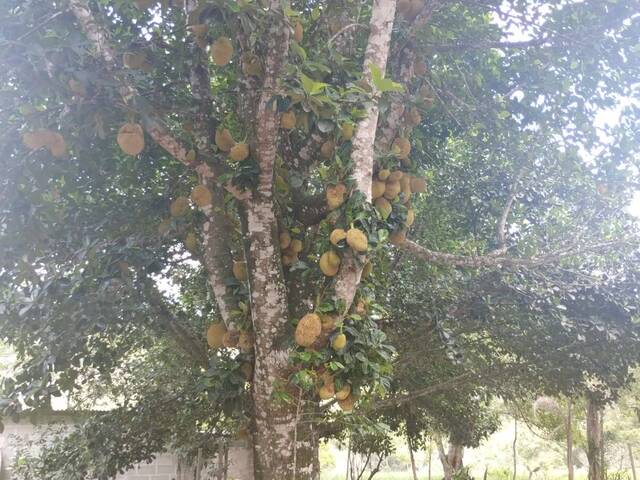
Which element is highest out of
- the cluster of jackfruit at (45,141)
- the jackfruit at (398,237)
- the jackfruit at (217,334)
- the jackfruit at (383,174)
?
the cluster of jackfruit at (45,141)

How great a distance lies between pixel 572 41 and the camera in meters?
2.77

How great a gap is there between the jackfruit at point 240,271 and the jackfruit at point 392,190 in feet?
2.32

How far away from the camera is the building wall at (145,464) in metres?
6.48

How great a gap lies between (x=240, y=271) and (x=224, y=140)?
58 cm

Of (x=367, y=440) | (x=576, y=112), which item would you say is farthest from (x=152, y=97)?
(x=367, y=440)

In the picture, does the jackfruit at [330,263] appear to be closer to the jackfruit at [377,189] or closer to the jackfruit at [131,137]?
the jackfruit at [377,189]

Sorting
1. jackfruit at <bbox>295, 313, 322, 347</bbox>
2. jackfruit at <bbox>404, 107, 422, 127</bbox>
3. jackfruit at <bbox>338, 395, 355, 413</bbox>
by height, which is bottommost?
jackfruit at <bbox>338, 395, 355, 413</bbox>

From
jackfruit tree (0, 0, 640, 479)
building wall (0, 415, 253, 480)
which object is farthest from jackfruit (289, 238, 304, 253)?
building wall (0, 415, 253, 480)

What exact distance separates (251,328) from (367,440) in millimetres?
5206

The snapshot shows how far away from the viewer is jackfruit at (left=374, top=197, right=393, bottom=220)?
2.31m

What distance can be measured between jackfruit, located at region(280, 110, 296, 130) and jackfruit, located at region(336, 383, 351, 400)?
1.12 metres

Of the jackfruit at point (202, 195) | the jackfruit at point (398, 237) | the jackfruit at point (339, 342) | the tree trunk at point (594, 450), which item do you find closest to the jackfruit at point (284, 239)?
the jackfruit at point (202, 195)

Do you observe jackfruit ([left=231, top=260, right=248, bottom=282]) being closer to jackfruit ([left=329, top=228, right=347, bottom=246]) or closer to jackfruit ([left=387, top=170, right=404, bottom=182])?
jackfruit ([left=329, top=228, right=347, bottom=246])

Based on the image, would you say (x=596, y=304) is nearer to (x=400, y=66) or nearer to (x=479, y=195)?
(x=479, y=195)
